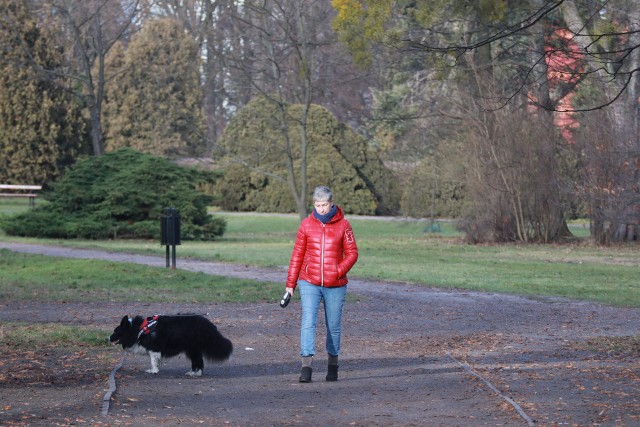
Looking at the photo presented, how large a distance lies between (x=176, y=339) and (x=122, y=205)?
81.7ft

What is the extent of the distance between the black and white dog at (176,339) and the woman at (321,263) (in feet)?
2.95

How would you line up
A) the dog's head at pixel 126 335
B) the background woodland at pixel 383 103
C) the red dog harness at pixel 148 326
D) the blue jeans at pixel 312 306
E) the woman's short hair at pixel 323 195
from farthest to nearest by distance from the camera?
the background woodland at pixel 383 103 < the dog's head at pixel 126 335 < the red dog harness at pixel 148 326 < the blue jeans at pixel 312 306 < the woman's short hair at pixel 323 195

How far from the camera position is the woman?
9766 mm

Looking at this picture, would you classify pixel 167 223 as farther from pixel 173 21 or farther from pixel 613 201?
pixel 173 21

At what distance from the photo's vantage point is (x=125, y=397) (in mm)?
9000

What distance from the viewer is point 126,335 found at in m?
10.3

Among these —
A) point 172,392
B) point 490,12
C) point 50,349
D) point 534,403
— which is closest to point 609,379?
point 534,403

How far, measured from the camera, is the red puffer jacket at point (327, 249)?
32.0 feet

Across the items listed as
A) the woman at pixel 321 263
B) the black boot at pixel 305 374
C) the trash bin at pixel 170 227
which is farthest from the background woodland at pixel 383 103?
the trash bin at pixel 170 227

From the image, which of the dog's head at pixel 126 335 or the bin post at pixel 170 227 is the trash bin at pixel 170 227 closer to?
the bin post at pixel 170 227

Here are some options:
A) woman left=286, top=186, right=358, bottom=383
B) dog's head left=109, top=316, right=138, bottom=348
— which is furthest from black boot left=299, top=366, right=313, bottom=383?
dog's head left=109, top=316, right=138, bottom=348

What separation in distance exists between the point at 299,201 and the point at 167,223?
13293mm

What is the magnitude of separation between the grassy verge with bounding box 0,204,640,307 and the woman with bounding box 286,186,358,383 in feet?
26.4

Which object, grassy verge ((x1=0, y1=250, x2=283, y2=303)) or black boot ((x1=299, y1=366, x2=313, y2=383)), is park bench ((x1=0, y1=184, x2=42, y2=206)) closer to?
grassy verge ((x1=0, y1=250, x2=283, y2=303))
